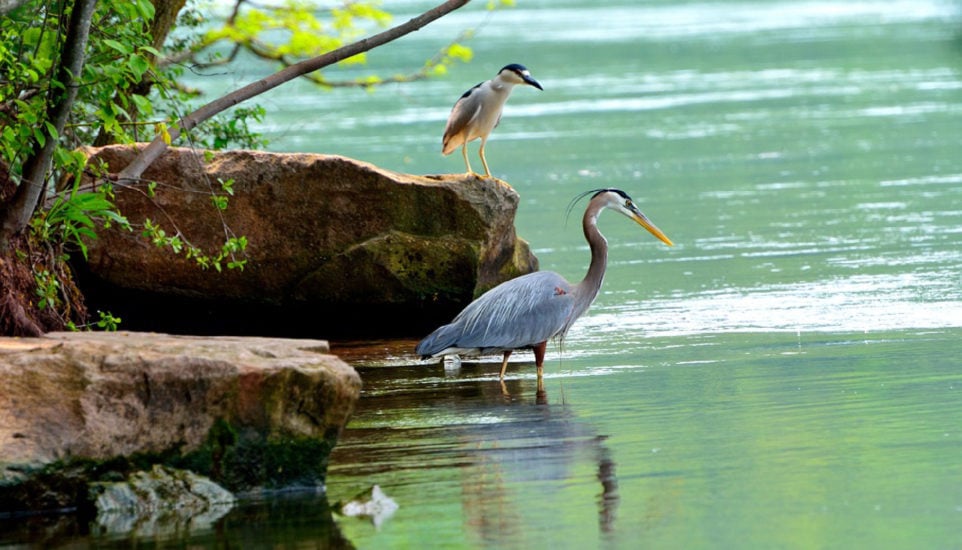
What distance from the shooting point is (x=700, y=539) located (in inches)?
258

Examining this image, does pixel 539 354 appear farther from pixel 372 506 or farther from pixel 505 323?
pixel 372 506

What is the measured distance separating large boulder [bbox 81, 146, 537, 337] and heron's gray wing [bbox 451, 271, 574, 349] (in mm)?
1237

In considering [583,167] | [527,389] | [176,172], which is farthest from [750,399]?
[583,167]

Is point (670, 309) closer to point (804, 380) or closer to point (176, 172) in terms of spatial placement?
point (804, 380)

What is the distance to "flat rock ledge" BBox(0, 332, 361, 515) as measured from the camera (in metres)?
7.09

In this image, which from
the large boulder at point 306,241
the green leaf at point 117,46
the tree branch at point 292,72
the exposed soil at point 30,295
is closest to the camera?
the green leaf at point 117,46

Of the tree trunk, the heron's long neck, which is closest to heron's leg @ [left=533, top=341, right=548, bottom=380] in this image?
the heron's long neck

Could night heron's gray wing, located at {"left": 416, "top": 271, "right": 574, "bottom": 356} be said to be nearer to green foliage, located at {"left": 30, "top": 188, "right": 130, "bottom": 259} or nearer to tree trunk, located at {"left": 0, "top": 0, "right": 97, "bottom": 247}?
green foliage, located at {"left": 30, "top": 188, "right": 130, "bottom": 259}

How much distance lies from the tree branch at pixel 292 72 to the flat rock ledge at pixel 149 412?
259 cm

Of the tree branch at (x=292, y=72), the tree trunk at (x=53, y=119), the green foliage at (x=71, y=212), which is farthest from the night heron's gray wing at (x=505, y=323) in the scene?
the tree trunk at (x=53, y=119)

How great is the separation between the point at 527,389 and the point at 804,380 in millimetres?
1592

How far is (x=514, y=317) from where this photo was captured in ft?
33.2

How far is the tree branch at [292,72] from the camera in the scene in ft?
31.7

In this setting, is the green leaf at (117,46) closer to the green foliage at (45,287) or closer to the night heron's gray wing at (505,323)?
the green foliage at (45,287)
